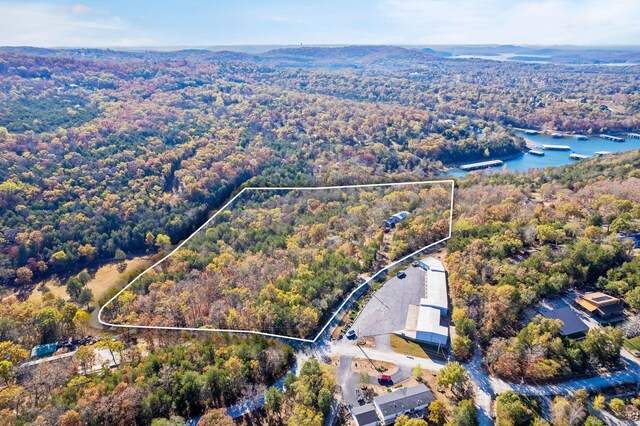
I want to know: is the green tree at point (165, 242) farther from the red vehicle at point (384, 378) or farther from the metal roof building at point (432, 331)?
the metal roof building at point (432, 331)

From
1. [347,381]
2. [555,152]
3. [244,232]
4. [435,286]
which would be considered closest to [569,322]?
[435,286]

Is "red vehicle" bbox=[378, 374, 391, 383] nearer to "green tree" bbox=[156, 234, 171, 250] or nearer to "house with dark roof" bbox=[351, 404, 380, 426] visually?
"house with dark roof" bbox=[351, 404, 380, 426]

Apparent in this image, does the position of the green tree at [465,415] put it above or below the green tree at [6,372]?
above

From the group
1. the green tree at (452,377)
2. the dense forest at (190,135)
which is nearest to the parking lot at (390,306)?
the green tree at (452,377)

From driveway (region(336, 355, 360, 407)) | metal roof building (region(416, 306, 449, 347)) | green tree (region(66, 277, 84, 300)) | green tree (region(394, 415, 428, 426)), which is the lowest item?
green tree (region(66, 277, 84, 300))

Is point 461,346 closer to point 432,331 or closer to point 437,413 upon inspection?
point 432,331

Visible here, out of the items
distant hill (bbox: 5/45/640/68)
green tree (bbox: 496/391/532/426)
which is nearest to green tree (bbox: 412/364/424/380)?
green tree (bbox: 496/391/532/426)

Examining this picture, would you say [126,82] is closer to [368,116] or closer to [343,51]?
[368,116]
